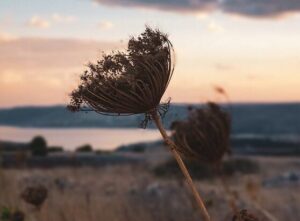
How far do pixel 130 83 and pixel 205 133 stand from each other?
→ 12.3 feet

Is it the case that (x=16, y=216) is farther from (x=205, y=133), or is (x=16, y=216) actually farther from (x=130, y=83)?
(x=130, y=83)

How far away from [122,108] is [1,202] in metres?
9.63

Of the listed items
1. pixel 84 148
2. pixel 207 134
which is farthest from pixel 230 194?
pixel 84 148

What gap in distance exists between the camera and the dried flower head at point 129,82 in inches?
157

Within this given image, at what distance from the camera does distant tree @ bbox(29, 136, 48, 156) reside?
150 ft

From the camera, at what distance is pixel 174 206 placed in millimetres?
16031

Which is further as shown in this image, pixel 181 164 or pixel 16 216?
pixel 16 216

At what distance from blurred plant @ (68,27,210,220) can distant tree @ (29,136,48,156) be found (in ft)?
136

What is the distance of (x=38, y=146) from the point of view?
46219 mm

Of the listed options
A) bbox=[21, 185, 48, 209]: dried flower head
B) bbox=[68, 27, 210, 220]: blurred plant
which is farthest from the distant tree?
bbox=[68, 27, 210, 220]: blurred plant

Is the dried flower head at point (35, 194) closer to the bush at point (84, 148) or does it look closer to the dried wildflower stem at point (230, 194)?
the dried wildflower stem at point (230, 194)

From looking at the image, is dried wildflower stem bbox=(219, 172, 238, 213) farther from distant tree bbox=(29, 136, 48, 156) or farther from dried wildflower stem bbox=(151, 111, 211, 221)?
distant tree bbox=(29, 136, 48, 156)

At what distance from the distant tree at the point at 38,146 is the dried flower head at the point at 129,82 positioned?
41.6m

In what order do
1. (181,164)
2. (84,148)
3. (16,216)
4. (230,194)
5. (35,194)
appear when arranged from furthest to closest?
(84,148)
(35,194)
(16,216)
(230,194)
(181,164)
